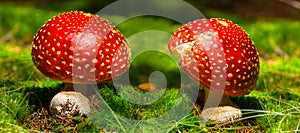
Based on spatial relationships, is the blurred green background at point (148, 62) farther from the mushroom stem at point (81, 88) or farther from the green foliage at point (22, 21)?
the mushroom stem at point (81, 88)

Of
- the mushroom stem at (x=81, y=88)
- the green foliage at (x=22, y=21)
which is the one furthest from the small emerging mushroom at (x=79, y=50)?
the green foliage at (x=22, y=21)

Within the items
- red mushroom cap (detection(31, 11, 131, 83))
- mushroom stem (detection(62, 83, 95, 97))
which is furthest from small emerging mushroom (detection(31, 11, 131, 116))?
mushroom stem (detection(62, 83, 95, 97))

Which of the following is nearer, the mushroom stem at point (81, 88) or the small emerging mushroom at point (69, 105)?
the small emerging mushroom at point (69, 105)

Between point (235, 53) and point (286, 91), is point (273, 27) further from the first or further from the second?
point (235, 53)

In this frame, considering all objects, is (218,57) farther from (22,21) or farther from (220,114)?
(22,21)

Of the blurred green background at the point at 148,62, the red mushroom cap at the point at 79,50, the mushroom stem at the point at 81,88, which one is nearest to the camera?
the red mushroom cap at the point at 79,50

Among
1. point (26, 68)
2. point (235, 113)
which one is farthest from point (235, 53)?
point (26, 68)

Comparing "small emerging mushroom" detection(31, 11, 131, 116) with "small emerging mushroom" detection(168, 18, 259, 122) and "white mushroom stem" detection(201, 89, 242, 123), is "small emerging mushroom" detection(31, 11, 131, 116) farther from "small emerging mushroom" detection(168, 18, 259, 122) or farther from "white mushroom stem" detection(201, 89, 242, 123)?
"white mushroom stem" detection(201, 89, 242, 123)
